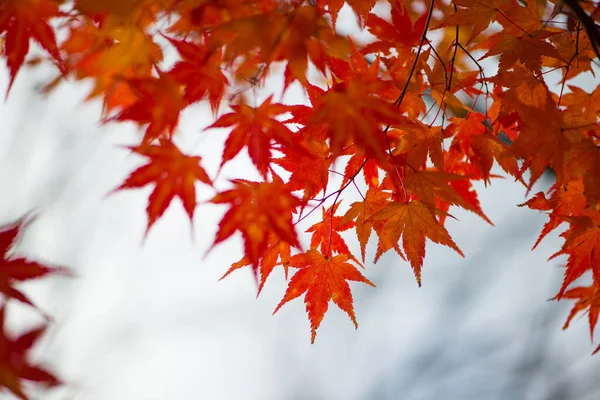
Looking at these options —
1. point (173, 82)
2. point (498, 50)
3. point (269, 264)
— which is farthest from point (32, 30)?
point (498, 50)

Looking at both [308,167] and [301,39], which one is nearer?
[301,39]

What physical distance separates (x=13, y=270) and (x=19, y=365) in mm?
172

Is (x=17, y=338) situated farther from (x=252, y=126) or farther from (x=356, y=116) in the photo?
(x=356, y=116)

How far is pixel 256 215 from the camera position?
2.21 feet

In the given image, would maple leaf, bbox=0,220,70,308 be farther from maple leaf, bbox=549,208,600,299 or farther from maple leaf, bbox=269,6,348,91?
maple leaf, bbox=549,208,600,299

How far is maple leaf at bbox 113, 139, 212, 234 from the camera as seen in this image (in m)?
0.61

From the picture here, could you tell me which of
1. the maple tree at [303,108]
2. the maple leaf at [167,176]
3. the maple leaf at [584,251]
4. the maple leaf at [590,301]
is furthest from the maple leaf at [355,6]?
the maple leaf at [590,301]

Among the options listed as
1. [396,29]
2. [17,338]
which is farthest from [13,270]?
[396,29]

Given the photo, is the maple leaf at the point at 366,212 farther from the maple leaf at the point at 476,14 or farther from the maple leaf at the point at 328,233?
the maple leaf at the point at 476,14

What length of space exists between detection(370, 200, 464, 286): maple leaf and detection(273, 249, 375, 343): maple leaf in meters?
0.12

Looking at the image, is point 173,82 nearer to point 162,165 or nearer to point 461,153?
point 162,165

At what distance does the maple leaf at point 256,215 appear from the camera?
2.14 ft

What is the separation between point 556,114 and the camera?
665mm

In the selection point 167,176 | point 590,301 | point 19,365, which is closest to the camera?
point 19,365
